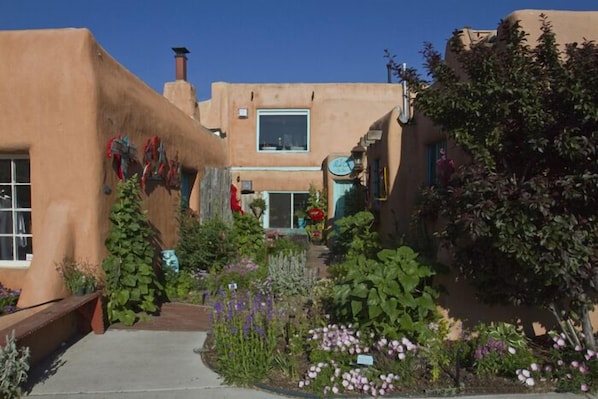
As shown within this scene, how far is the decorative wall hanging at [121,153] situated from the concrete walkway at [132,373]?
212 centimetres

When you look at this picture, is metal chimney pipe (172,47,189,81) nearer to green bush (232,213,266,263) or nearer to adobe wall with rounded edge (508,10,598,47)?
green bush (232,213,266,263)

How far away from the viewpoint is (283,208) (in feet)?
51.0

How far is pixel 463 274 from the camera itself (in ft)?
15.1

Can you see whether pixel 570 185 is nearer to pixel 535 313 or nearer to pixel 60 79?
pixel 535 313

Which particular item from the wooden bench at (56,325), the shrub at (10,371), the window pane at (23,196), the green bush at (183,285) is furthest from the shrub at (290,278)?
the shrub at (10,371)

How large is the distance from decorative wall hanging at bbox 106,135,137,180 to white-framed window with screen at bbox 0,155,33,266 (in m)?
1.02

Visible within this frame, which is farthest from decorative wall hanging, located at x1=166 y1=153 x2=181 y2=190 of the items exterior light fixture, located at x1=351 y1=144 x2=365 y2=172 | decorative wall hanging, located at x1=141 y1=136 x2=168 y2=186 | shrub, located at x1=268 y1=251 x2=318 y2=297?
exterior light fixture, located at x1=351 y1=144 x2=365 y2=172

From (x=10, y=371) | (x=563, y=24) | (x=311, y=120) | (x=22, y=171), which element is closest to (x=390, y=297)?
(x=10, y=371)

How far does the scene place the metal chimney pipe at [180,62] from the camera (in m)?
13.9

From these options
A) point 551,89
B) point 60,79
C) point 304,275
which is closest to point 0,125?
point 60,79

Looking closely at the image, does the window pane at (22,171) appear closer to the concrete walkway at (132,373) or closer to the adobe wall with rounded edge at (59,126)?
the adobe wall with rounded edge at (59,126)

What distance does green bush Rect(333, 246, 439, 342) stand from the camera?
14.2ft

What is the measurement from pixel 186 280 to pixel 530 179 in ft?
18.0

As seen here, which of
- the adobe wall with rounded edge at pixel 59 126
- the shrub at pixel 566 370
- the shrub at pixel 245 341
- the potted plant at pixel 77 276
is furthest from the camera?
the adobe wall with rounded edge at pixel 59 126
